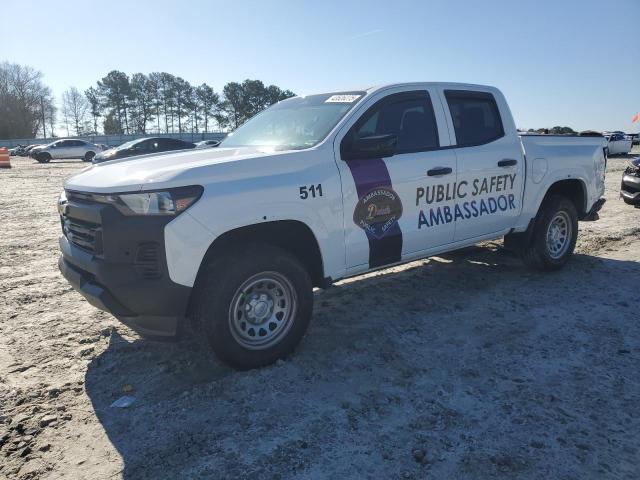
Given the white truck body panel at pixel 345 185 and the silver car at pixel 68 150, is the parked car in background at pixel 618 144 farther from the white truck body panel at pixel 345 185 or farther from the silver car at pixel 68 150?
the silver car at pixel 68 150

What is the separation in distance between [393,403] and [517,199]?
3105mm

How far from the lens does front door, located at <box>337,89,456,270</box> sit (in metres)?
3.84

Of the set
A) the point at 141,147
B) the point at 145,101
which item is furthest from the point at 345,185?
the point at 145,101

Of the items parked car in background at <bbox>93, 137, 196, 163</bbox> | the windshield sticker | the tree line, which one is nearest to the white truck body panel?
the windshield sticker

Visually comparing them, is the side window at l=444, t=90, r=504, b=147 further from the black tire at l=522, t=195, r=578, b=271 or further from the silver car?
the silver car

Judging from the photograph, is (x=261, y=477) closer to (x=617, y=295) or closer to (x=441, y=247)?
(x=441, y=247)

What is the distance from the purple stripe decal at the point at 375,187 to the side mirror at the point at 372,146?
7 cm

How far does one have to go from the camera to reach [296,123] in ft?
14.3

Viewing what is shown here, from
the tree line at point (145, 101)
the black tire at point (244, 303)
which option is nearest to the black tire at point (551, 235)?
the black tire at point (244, 303)

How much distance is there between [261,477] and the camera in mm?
2447

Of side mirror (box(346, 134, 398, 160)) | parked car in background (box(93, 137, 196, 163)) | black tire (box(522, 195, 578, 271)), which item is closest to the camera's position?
side mirror (box(346, 134, 398, 160))

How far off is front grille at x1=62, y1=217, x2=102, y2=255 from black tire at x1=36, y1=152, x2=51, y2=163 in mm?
34959

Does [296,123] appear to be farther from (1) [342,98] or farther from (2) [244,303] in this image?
(2) [244,303]

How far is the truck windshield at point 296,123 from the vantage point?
402cm
